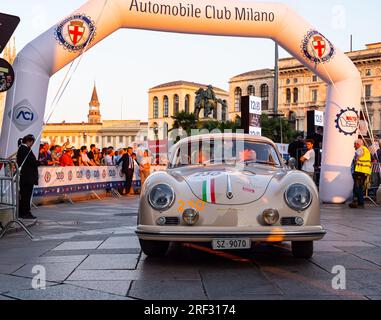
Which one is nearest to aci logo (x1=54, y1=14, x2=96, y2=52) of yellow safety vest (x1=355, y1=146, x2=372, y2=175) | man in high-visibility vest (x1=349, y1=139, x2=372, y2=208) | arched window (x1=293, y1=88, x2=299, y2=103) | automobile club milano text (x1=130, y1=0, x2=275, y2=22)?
automobile club milano text (x1=130, y1=0, x2=275, y2=22)

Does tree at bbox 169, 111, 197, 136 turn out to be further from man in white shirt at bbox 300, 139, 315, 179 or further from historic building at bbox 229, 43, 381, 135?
man in white shirt at bbox 300, 139, 315, 179

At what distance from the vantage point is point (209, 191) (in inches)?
235

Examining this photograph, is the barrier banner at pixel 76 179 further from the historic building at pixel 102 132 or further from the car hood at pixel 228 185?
the historic building at pixel 102 132

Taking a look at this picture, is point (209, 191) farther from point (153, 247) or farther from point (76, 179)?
point (76, 179)

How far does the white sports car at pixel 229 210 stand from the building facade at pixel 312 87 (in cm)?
8290

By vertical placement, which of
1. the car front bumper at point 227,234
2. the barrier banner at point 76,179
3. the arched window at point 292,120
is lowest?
the barrier banner at point 76,179

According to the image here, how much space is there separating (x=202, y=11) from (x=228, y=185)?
8.27 meters

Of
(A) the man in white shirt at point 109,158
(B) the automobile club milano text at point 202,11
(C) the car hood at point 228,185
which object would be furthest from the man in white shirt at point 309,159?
(C) the car hood at point 228,185

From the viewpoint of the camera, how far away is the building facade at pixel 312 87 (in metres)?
88.2

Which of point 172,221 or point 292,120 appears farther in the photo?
point 292,120

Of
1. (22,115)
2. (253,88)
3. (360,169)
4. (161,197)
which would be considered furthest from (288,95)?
(161,197)

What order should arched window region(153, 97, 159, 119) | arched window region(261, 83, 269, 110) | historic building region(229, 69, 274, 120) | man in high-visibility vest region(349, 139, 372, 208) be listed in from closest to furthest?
man in high-visibility vest region(349, 139, 372, 208)
historic building region(229, 69, 274, 120)
arched window region(261, 83, 269, 110)
arched window region(153, 97, 159, 119)

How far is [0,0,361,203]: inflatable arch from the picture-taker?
12469 mm
